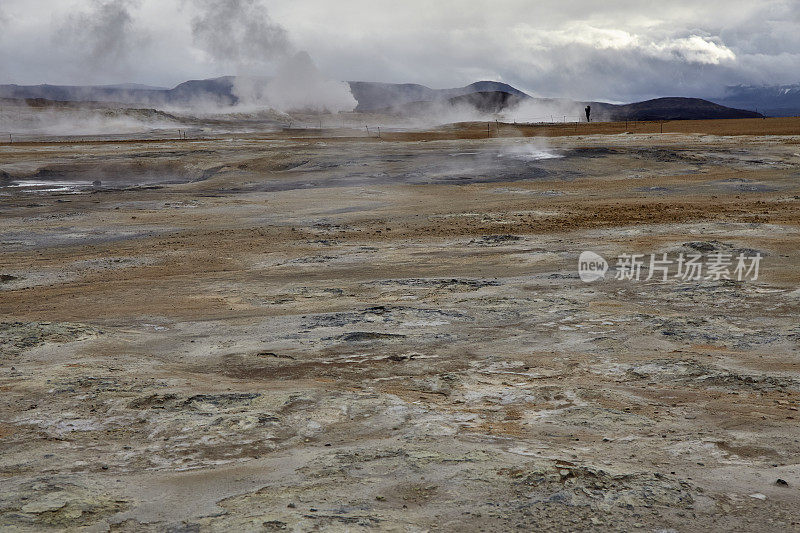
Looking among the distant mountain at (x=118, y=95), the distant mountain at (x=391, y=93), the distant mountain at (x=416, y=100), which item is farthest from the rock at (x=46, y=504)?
the distant mountain at (x=391, y=93)

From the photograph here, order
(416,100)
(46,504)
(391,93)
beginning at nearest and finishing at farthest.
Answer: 1. (46,504)
2. (416,100)
3. (391,93)

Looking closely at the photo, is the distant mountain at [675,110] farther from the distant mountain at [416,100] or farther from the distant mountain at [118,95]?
the distant mountain at [118,95]

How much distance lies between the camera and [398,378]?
294 inches

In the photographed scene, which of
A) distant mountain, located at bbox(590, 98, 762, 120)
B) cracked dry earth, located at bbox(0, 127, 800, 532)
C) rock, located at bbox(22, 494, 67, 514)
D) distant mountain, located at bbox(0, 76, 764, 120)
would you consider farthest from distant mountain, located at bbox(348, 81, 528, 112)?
rock, located at bbox(22, 494, 67, 514)

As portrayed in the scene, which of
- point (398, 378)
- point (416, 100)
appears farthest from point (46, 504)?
point (416, 100)

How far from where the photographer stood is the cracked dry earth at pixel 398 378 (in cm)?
452

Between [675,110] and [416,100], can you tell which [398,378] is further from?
[416,100]

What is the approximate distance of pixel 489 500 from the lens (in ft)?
14.7

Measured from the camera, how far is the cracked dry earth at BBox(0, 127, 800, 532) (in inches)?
178

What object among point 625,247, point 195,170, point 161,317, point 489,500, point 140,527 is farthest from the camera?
point 195,170

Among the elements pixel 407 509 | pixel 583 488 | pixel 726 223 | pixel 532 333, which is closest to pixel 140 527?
pixel 407 509

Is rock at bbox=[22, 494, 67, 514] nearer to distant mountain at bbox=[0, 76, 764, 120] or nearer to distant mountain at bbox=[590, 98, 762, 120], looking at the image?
distant mountain at bbox=[0, 76, 764, 120]

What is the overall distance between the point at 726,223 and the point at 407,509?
1465cm

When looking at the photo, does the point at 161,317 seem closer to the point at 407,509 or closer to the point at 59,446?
the point at 59,446
